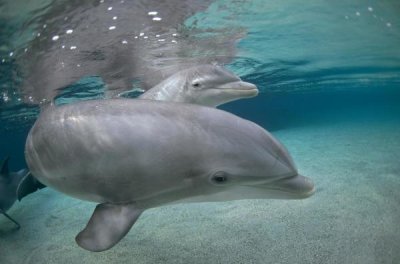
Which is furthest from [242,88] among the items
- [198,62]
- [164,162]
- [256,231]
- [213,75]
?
[198,62]

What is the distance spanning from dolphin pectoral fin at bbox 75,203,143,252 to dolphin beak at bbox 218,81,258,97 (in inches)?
112

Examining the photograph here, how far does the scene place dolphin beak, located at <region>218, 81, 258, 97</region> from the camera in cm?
511

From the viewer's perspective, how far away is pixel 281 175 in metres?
2.83

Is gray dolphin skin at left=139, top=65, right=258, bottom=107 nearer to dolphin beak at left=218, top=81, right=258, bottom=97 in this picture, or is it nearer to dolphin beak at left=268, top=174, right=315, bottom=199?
dolphin beak at left=218, top=81, right=258, bottom=97

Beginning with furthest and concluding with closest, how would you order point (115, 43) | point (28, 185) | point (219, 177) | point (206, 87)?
point (115, 43), point (28, 185), point (206, 87), point (219, 177)

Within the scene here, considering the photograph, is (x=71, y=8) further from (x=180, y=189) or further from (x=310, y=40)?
(x=310, y=40)

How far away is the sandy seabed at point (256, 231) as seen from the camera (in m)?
4.96

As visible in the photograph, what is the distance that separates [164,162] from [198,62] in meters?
12.2

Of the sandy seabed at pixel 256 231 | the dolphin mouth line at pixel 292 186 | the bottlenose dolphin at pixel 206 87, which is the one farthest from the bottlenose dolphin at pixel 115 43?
the dolphin mouth line at pixel 292 186

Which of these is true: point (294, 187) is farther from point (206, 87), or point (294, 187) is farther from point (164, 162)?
point (206, 87)

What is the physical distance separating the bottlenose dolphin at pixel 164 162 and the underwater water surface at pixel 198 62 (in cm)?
241

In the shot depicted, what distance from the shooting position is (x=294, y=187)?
2.85 meters

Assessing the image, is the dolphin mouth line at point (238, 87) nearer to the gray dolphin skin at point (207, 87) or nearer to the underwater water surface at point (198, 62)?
the gray dolphin skin at point (207, 87)

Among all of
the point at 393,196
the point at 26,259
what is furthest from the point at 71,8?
the point at 393,196
